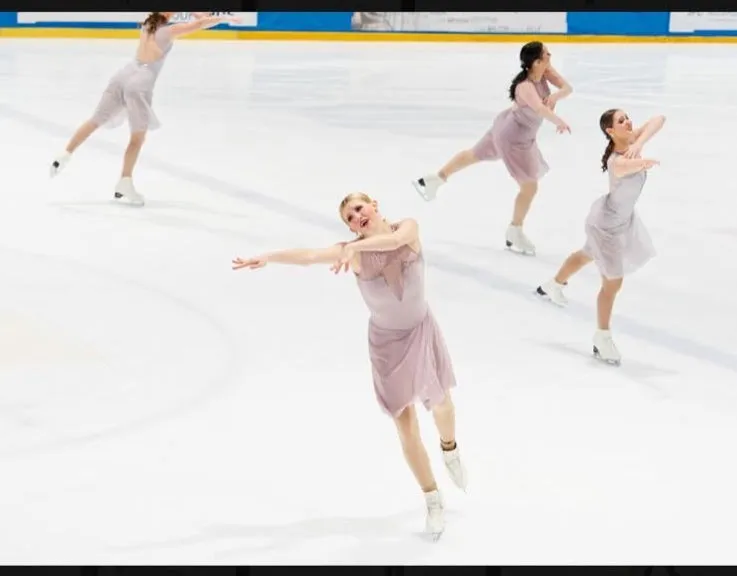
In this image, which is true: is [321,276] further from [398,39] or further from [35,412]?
[398,39]

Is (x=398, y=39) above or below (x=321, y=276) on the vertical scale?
above

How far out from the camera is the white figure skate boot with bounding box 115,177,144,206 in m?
8.87

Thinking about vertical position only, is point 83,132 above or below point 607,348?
above

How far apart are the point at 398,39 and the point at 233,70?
4513mm

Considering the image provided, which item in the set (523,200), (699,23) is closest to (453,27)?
(699,23)

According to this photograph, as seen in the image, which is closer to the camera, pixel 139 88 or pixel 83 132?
pixel 139 88

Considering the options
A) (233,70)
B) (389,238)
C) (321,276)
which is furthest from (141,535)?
(233,70)

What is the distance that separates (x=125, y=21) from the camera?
19656 millimetres

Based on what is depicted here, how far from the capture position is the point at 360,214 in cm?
385

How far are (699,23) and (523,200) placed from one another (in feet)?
45.0

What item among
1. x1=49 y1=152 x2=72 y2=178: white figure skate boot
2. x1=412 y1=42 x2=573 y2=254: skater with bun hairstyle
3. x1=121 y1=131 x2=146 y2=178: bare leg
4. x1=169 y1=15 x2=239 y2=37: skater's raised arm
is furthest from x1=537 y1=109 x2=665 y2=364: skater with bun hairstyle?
x1=49 y1=152 x2=72 y2=178: white figure skate boot

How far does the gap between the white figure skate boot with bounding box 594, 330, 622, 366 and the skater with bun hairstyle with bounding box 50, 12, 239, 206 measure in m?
3.51

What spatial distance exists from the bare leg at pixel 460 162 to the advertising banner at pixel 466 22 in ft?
38.7

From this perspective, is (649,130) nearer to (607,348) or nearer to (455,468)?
(607,348)
